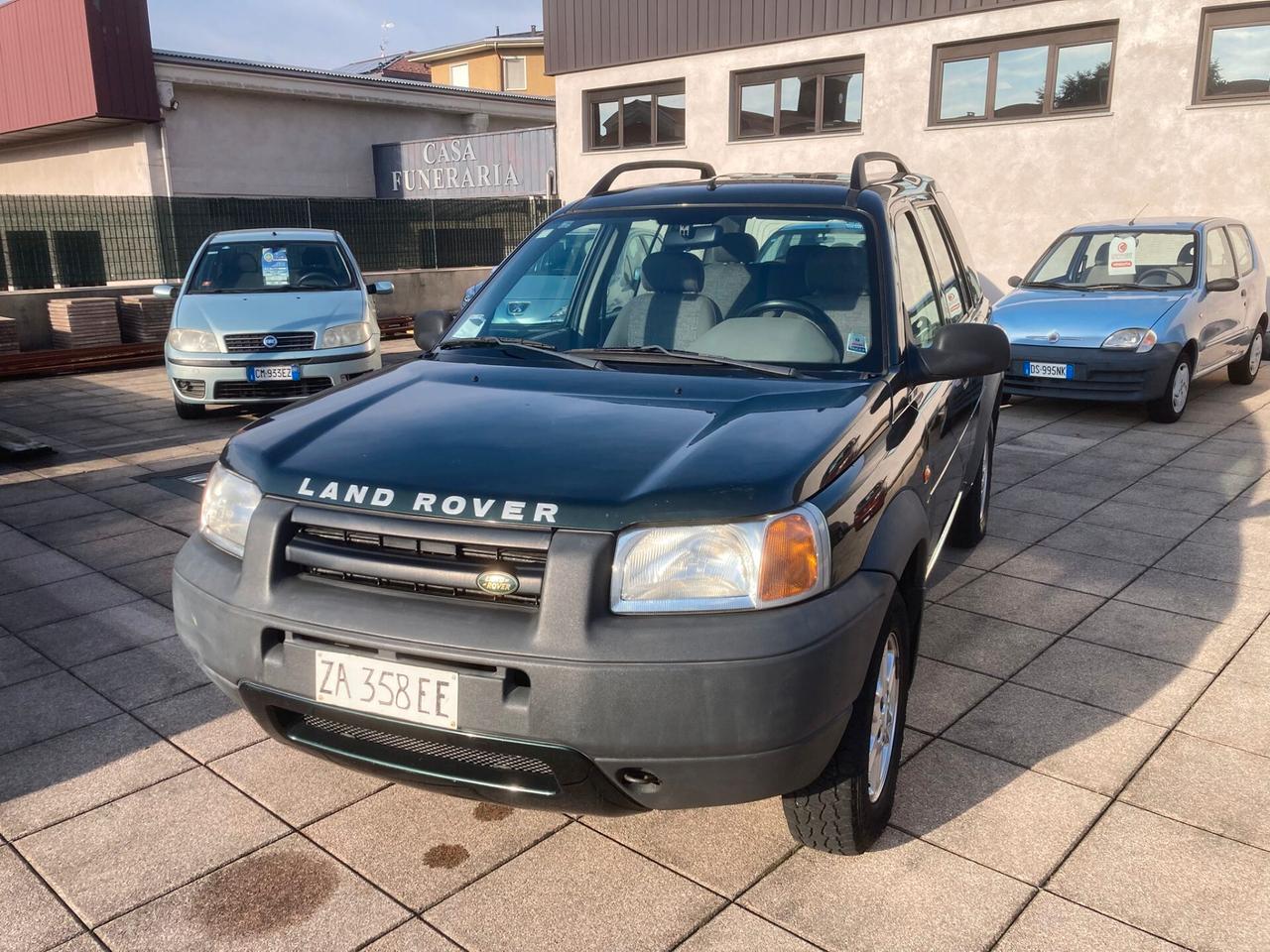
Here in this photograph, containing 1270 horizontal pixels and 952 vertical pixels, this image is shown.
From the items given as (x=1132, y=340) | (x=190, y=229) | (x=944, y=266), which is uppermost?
(x=190, y=229)

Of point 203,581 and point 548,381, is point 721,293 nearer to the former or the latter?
point 548,381

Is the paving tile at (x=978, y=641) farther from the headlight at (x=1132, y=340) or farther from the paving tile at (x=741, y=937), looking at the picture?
the headlight at (x=1132, y=340)

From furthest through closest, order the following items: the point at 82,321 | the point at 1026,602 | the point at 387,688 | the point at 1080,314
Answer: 1. the point at 82,321
2. the point at 1080,314
3. the point at 1026,602
4. the point at 387,688

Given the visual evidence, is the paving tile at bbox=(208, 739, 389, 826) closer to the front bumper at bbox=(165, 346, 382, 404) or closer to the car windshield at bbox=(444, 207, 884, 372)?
the car windshield at bbox=(444, 207, 884, 372)

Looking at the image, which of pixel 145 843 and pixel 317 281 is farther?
pixel 317 281

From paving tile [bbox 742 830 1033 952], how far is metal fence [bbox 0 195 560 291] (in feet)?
51.3

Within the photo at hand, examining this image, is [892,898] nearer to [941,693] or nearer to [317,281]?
[941,693]

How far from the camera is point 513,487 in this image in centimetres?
235

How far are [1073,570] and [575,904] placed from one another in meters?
3.54

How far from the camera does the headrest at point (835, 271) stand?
3484mm

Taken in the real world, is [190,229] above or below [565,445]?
above

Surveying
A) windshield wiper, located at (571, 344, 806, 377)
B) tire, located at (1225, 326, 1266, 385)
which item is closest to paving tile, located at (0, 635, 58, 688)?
windshield wiper, located at (571, 344, 806, 377)

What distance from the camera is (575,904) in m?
2.60

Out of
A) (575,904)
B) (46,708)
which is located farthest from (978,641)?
(46,708)
